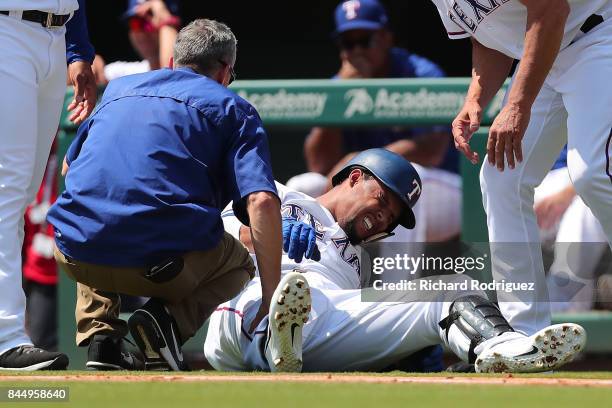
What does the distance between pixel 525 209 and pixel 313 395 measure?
1.43 meters

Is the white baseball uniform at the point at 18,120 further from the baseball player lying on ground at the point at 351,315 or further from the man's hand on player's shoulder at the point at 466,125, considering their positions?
the man's hand on player's shoulder at the point at 466,125

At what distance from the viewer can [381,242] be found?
5.37 metres

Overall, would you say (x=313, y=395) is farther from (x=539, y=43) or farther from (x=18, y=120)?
(x=18, y=120)

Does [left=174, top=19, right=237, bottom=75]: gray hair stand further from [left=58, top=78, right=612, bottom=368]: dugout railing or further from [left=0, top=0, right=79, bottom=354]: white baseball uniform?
[left=58, top=78, right=612, bottom=368]: dugout railing

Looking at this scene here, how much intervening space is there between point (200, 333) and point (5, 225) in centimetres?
192

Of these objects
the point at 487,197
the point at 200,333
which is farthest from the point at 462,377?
the point at 200,333

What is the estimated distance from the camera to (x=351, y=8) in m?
7.80

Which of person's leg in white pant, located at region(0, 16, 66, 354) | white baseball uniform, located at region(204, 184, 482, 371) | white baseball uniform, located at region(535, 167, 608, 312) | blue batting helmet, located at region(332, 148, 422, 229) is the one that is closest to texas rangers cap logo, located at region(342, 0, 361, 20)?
white baseball uniform, located at region(535, 167, 608, 312)

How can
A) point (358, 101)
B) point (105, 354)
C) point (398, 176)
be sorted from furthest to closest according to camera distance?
point (358, 101) < point (398, 176) < point (105, 354)

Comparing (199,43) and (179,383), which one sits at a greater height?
(199,43)

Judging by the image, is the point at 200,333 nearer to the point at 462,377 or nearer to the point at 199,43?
the point at 199,43

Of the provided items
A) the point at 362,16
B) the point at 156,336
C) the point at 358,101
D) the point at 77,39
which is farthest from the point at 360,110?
the point at 156,336

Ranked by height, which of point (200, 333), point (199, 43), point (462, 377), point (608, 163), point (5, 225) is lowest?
point (200, 333)

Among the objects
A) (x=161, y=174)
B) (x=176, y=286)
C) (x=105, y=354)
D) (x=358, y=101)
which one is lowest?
(x=105, y=354)
